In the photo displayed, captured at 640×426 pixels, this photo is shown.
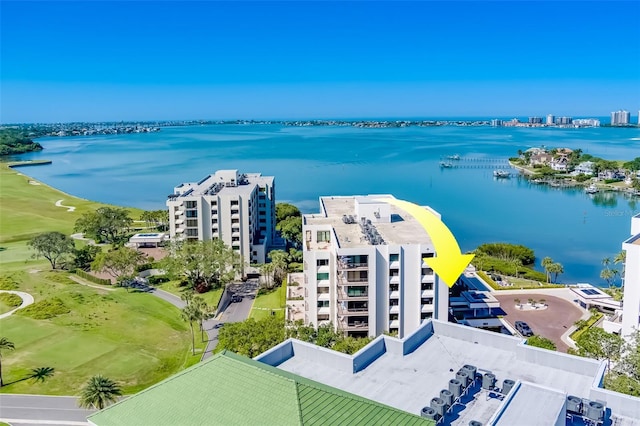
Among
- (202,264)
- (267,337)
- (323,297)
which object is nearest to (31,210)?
(202,264)

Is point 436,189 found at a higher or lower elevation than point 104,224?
lower

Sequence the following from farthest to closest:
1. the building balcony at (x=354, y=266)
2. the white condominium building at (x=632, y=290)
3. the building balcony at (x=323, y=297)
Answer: the building balcony at (x=323, y=297), the building balcony at (x=354, y=266), the white condominium building at (x=632, y=290)

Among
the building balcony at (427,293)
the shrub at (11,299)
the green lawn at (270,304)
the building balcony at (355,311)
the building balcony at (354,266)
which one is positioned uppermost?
the building balcony at (354,266)

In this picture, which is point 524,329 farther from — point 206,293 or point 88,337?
point 88,337

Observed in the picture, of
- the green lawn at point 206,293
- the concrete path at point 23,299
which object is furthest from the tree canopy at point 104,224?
the concrete path at point 23,299

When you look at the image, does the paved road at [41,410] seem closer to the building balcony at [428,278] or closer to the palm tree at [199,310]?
the palm tree at [199,310]

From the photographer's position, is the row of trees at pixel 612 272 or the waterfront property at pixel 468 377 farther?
the row of trees at pixel 612 272
